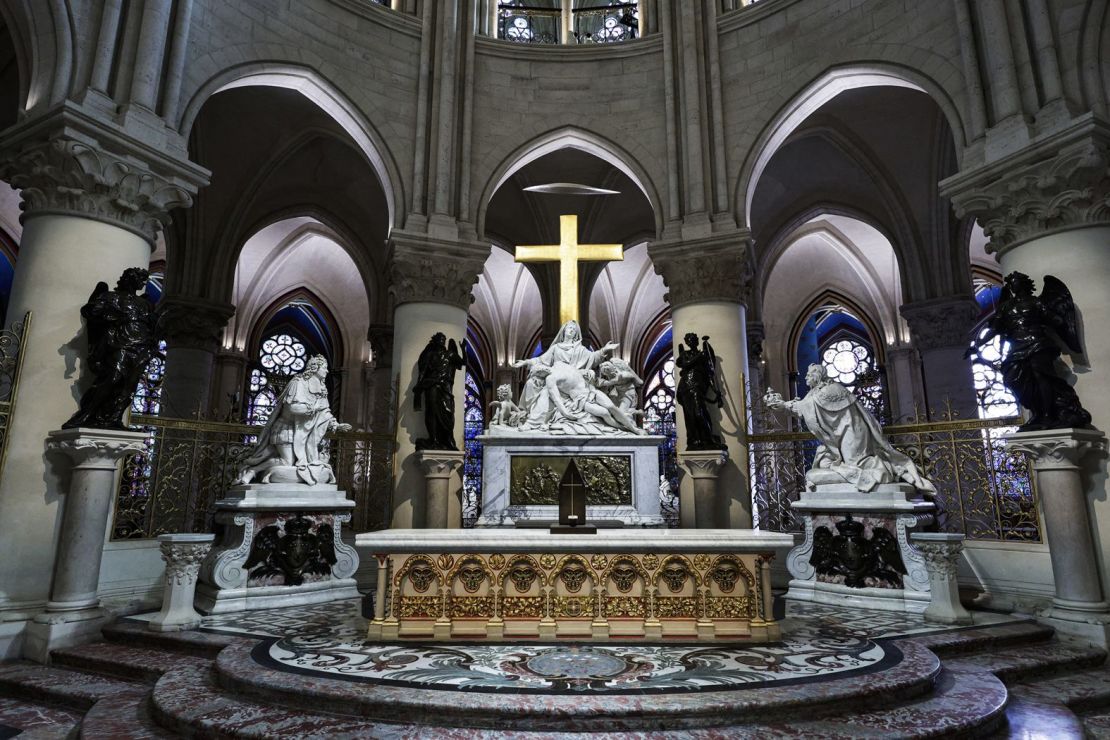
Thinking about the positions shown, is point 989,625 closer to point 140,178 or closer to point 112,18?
point 140,178

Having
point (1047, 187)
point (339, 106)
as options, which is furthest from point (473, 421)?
point (1047, 187)

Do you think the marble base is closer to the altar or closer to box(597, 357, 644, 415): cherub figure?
box(597, 357, 644, 415): cherub figure

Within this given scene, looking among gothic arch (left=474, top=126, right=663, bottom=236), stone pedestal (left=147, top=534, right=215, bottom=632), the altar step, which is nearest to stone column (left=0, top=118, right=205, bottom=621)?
stone pedestal (left=147, top=534, right=215, bottom=632)

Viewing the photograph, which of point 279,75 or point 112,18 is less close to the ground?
point 279,75

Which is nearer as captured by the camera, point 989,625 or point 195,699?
point 195,699

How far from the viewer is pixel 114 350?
19.9ft

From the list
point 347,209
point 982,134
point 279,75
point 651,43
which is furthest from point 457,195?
point 982,134

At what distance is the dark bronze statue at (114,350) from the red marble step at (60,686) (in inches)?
77.8

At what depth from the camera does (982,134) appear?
25.5 ft

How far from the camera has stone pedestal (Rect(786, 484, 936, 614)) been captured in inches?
264

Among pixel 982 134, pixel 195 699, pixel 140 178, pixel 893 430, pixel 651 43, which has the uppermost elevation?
pixel 651 43

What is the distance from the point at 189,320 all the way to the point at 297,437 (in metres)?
7.58

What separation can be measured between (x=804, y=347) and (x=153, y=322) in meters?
19.8

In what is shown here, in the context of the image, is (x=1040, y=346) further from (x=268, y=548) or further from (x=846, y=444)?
Result: (x=268, y=548)
